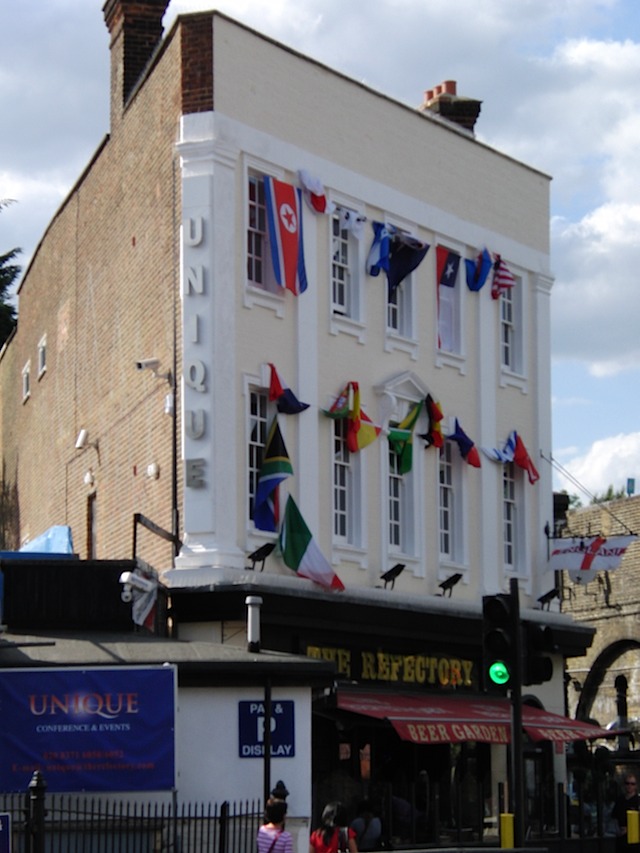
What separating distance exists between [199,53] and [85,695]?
10660 mm

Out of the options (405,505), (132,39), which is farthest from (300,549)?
(132,39)

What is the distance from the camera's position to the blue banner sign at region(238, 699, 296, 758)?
20078 millimetres

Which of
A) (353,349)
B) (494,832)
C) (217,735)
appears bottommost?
(494,832)

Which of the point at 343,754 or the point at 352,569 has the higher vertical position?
the point at 352,569

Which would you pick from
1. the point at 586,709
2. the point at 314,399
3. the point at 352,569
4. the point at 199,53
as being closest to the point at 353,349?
the point at 314,399

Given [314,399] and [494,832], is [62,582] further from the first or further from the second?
[494,832]

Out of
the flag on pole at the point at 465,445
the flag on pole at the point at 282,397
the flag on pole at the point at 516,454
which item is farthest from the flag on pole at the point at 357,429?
the flag on pole at the point at 516,454

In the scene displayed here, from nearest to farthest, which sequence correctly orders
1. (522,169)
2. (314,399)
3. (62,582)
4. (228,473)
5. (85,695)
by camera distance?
(85,695)
(62,582)
(228,473)
(314,399)
(522,169)

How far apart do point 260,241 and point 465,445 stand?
18.8 feet

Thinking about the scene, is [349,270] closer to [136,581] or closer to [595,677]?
[136,581]

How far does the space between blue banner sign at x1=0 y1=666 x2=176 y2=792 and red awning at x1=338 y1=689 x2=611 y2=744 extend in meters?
5.12

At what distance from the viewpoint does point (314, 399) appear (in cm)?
2633

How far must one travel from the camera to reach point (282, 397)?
25484mm

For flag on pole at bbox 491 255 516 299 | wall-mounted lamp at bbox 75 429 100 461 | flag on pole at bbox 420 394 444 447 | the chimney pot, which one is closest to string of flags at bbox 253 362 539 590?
flag on pole at bbox 420 394 444 447
